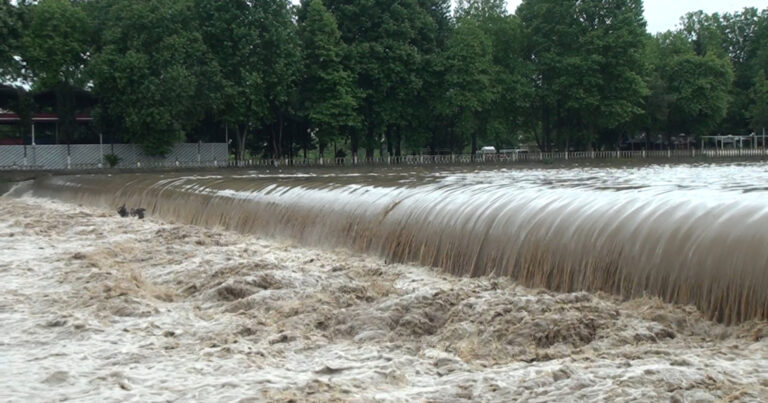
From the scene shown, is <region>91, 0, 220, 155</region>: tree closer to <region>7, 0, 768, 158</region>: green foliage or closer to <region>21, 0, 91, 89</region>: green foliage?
<region>7, 0, 768, 158</region>: green foliage

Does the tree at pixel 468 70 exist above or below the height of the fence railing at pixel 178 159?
above

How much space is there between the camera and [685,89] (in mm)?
56125

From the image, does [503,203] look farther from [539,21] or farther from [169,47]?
[539,21]

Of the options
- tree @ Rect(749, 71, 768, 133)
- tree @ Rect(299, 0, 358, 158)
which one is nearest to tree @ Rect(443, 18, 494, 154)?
tree @ Rect(299, 0, 358, 158)

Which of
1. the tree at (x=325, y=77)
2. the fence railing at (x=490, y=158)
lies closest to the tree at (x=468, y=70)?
the fence railing at (x=490, y=158)

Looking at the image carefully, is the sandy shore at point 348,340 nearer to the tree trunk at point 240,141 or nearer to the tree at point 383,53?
the tree trunk at point 240,141

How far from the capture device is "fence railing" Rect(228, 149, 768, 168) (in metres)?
45.8

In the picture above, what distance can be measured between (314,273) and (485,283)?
2821 millimetres

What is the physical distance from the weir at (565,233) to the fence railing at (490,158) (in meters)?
28.4

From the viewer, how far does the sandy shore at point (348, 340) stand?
20.1 feet

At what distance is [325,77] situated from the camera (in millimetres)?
43781

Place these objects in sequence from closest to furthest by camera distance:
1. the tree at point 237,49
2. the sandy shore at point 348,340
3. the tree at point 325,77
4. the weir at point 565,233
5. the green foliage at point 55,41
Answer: the sandy shore at point 348,340 → the weir at point 565,233 → the green foliage at point 55,41 → the tree at point 237,49 → the tree at point 325,77

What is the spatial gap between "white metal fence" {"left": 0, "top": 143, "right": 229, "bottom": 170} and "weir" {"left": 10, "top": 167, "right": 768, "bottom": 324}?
2920 cm

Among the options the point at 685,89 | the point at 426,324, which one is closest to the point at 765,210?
the point at 426,324
